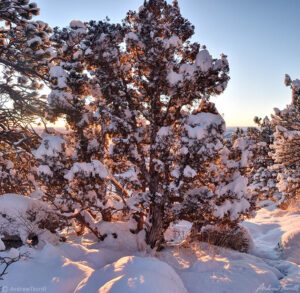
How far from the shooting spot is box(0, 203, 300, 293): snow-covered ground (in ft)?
13.8

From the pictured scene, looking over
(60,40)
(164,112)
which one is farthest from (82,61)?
(164,112)

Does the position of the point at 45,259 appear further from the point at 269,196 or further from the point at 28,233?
the point at 269,196

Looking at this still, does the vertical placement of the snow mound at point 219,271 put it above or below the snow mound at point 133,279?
below

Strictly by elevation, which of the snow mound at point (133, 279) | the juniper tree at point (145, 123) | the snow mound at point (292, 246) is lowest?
the snow mound at point (292, 246)

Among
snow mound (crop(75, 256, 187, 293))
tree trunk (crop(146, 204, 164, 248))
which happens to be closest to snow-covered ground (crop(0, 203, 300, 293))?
snow mound (crop(75, 256, 187, 293))

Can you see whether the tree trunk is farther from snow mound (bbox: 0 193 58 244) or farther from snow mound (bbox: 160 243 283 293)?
snow mound (bbox: 0 193 58 244)

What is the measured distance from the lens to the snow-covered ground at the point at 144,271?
4.21 m

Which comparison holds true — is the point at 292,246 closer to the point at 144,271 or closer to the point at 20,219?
the point at 144,271

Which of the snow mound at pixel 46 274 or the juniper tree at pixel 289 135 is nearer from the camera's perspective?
the snow mound at pixel 46 274

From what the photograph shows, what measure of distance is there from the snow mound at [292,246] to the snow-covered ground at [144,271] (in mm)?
33

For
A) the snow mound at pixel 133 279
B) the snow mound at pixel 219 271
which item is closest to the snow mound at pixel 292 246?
the snow mound at pixel 219 271

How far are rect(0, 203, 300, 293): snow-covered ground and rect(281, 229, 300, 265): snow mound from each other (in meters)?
0.03

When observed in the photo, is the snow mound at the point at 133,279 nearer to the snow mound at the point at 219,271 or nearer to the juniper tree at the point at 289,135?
the snow mound at the point at 219,271

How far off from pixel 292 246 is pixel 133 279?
6264 mm
